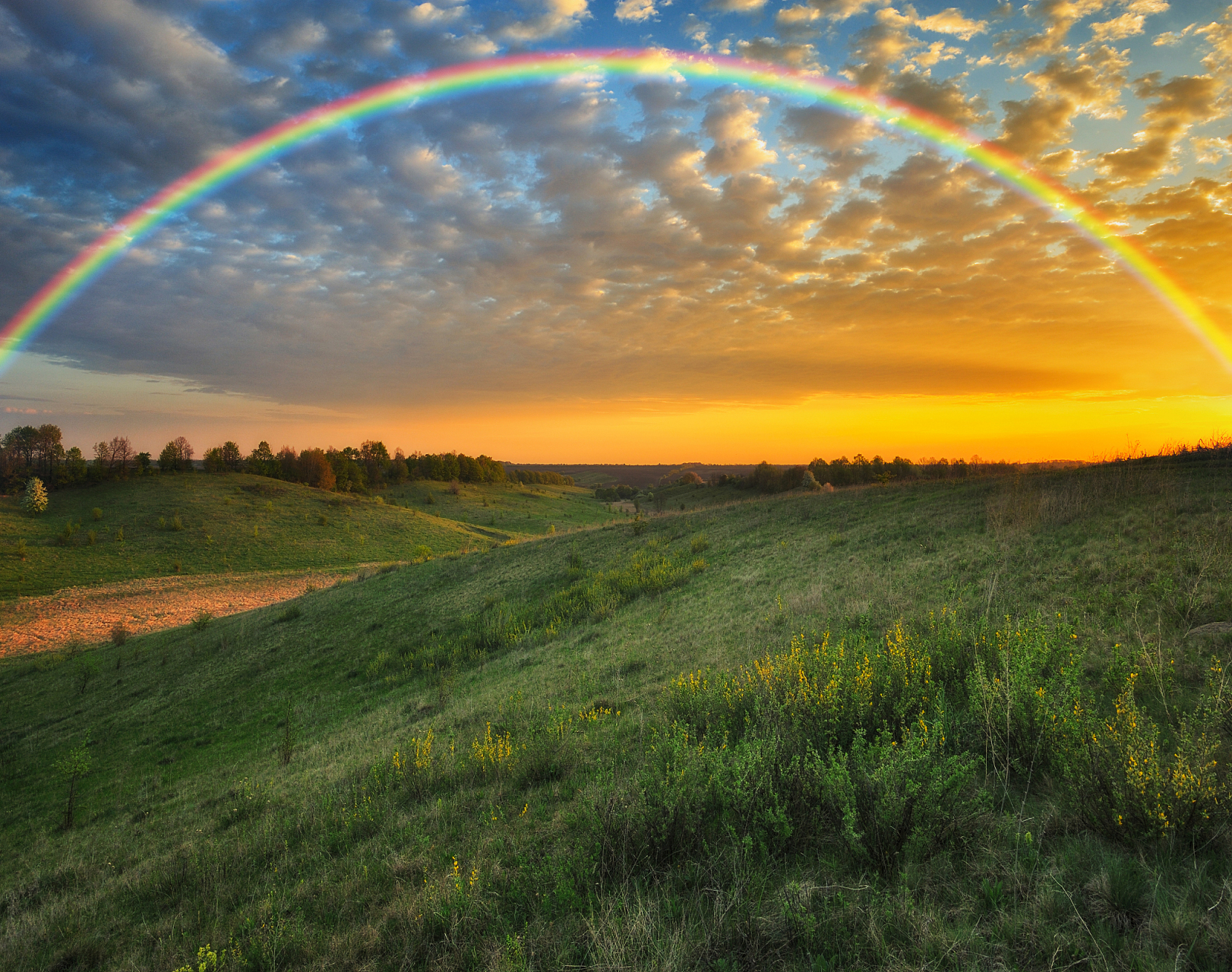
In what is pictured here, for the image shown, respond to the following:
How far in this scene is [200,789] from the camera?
33.7ft

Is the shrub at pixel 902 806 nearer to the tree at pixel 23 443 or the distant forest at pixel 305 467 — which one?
the distant forest at pixel 305 467

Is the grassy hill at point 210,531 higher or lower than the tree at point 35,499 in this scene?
lower

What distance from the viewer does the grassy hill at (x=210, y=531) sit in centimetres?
4678

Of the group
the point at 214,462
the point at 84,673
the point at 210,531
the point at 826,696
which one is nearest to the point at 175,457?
the point at 214,462

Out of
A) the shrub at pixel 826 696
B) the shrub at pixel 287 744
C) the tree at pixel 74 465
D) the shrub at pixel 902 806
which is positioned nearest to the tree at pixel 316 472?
the tree at pixel 74 465

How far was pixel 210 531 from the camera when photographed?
5562cm

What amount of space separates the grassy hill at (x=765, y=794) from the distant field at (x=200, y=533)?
4308 centimetres

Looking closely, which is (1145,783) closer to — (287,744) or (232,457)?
(287,744)

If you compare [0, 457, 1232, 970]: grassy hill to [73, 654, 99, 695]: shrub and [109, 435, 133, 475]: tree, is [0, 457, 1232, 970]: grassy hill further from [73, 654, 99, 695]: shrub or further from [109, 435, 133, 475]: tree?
[109, 435, 133, 475]: tree

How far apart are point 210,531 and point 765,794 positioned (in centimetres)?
6741

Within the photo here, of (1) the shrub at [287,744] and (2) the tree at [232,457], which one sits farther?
(2) the tree at [232,457]

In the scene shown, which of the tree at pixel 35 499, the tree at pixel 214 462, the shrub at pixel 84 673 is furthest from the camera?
the tree at pixel 214 462

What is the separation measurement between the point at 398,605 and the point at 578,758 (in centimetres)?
1944

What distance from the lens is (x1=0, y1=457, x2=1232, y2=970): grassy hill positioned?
9.82 ft
